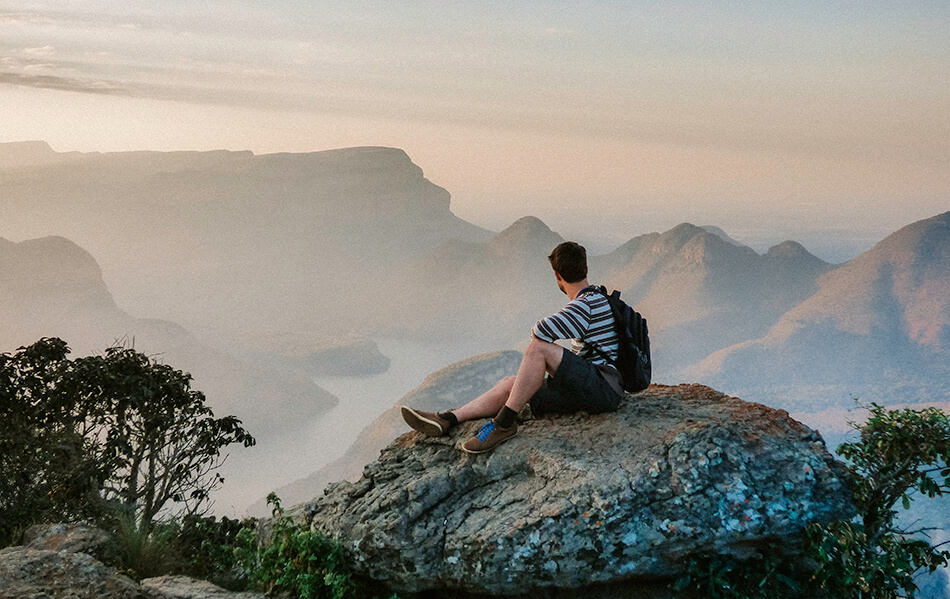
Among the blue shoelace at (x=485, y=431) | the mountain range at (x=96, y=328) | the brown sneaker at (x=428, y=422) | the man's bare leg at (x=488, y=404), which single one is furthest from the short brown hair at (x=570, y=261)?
the mountain range at (x=96, y=328)

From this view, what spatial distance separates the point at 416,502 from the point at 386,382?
181159 millimetres

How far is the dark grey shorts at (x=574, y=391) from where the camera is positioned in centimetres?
606

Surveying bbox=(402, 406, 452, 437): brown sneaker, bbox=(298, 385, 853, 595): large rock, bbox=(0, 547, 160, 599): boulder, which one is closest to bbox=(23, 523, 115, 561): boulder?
bbox=(0, 547, 160, 599): boulder

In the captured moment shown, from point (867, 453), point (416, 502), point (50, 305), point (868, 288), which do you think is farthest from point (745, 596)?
point (868, 288)

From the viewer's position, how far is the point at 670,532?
212 inches

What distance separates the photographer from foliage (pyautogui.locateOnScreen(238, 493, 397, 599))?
19.2 ft

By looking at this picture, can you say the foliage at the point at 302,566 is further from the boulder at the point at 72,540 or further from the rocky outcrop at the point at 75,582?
the boulder at the point at 72,540

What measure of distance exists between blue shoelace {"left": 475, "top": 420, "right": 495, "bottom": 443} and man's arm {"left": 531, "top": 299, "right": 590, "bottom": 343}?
893mm

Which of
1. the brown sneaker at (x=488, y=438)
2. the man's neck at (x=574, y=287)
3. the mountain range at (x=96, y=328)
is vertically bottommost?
the brown sneaker at (x=488, y=438)

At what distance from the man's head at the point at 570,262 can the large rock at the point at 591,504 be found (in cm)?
131

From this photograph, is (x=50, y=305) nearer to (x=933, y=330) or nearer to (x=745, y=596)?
(x=745, y=596)

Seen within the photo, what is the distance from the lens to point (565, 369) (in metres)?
6.04

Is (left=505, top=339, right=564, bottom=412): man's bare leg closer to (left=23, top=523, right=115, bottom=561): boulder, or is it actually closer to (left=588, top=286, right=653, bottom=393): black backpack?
(left=588, top=286, right=653, bottom=393): black backpack

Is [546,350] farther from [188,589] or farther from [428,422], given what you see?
[188,589]
